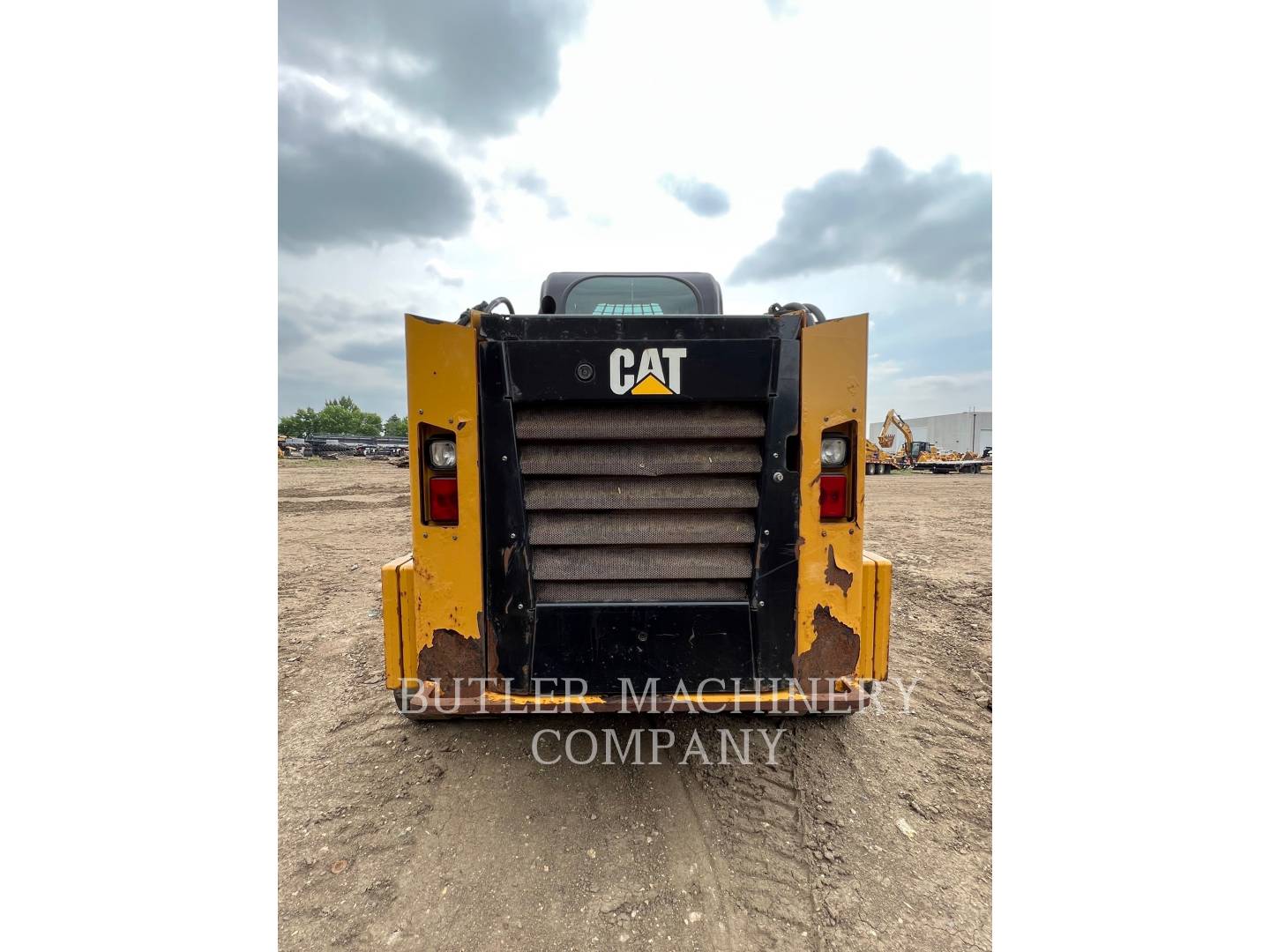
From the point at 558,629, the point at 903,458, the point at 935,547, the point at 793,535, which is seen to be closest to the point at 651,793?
the point at 558,629

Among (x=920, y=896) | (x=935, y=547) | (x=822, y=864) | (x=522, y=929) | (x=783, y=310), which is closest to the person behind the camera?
(x=522, y=929)

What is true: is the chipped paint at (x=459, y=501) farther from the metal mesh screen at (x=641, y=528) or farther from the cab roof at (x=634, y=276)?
the cab roof at (x=634, y=276)

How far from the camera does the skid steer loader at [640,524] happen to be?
2.06 metres

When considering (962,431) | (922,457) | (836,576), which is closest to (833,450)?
(836,576)

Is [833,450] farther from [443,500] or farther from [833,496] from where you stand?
[443,500]

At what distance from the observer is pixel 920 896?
1999mm

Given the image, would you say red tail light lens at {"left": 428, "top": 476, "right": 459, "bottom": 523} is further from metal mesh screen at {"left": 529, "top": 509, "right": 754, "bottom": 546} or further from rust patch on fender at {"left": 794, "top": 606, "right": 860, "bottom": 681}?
rust patch on fender at {"left": 794, "top": 606, "right": 860, "bottom": 681}

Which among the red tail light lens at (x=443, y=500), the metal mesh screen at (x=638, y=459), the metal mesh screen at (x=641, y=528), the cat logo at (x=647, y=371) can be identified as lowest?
the metal mesh screen at (x=641, y=528)

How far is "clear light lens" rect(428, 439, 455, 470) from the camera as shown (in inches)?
83.4

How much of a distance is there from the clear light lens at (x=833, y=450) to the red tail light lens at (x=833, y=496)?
58 mm

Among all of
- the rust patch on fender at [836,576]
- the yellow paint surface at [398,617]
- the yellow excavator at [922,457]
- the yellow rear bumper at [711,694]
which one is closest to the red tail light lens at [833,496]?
the rust patch on fender at [836,576]

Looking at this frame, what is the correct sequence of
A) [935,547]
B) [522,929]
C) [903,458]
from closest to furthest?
[522,929] → [935,547] → [903,458]

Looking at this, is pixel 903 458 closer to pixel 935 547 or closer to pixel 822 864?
pixel 935 547

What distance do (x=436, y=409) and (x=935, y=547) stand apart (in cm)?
809
